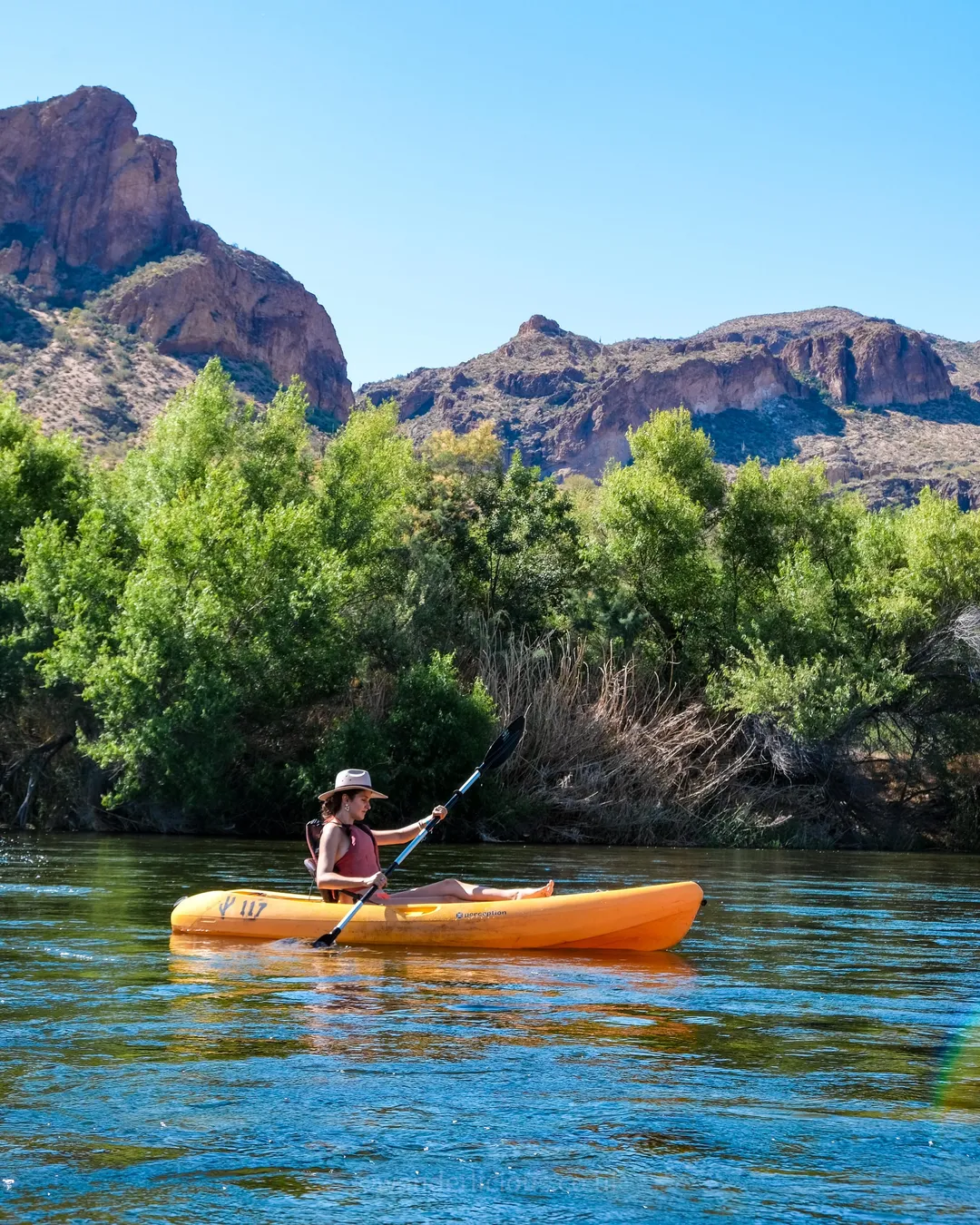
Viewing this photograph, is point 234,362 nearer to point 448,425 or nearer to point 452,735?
point 448,425

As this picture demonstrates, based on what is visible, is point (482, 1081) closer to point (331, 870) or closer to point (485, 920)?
point (485, 920)

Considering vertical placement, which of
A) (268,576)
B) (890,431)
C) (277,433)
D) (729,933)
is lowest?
(729,933)

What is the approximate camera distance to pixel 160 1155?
15.7 ft

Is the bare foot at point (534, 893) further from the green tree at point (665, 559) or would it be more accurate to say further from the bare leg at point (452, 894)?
the green tree at point (665, 559)

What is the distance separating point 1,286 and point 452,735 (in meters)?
83.3

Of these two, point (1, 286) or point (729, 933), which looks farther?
point (1, 286)

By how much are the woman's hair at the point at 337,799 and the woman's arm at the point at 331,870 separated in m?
0.17

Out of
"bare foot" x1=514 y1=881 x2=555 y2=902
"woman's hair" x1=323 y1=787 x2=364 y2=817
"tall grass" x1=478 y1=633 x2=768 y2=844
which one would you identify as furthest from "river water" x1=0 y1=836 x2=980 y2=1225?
"tall grass" x1=478 y1=633 x2=768 y2=844

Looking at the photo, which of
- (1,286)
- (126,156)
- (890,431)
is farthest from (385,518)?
(126,156)

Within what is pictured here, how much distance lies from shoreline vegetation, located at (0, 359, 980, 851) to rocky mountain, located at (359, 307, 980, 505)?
81.0m

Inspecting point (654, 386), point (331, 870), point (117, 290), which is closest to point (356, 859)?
point (331, 870)

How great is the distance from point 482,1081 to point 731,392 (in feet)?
439

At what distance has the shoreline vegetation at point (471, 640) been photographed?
26141 millimetres

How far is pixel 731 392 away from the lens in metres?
136
